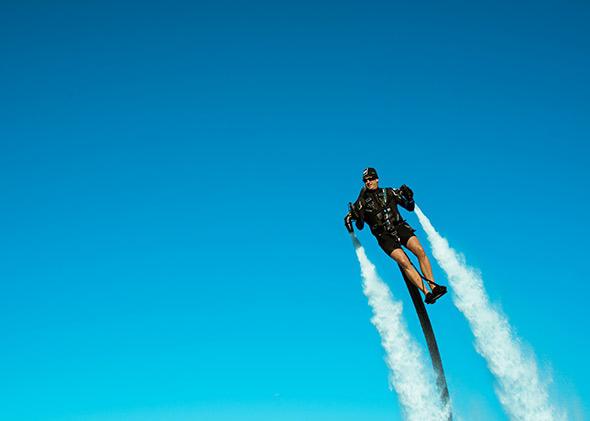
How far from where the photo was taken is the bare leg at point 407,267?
17972mm

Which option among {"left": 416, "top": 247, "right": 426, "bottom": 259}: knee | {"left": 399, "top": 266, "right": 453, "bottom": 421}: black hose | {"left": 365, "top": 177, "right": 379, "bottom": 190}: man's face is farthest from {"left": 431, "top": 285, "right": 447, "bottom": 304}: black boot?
{"left": 365, "top": 177, "right": 379, "bottom": 190}: man's face

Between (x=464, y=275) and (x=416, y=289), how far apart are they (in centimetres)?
159

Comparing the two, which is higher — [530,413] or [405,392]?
[405,392]

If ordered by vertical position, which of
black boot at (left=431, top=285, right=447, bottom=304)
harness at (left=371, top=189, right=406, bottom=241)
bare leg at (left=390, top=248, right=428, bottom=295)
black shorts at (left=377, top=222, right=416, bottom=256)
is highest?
harness at (left=371, top=189, right=406, bottom=241)

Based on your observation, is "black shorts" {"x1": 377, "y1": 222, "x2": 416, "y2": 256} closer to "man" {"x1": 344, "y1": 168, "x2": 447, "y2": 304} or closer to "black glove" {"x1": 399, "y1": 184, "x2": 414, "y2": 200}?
"man" {"x1": 344, "y1": 168, "x2": 447, "y2": 304}

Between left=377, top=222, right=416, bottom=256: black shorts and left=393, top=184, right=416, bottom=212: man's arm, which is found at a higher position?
left=393, top=184, right=416, bottom=212: man's arm

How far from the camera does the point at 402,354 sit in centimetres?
2008

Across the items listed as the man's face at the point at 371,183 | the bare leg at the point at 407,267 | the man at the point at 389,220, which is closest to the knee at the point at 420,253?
the man at the point at 389,220

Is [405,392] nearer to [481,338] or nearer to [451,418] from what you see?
[451,418]

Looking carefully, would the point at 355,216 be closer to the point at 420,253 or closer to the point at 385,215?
the point at 385,215

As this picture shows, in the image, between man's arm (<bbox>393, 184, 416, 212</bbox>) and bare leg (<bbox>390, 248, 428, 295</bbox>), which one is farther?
man's arm (<bbox>393, 184, 416, 212</bbox>)

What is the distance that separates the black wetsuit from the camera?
18.8 metres

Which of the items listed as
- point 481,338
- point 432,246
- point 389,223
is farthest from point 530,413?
point 389,223

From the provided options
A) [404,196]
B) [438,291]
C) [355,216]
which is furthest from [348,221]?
[438,291]
